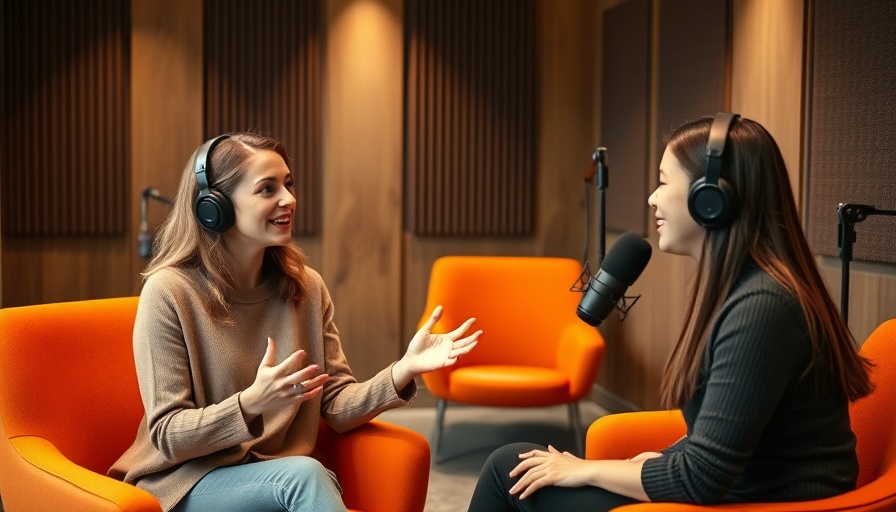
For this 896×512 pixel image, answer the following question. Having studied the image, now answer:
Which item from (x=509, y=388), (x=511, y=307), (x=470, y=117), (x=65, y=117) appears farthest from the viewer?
(x=470, y=117)

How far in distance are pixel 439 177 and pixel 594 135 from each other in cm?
91

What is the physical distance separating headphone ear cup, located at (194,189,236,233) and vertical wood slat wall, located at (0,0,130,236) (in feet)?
10.3

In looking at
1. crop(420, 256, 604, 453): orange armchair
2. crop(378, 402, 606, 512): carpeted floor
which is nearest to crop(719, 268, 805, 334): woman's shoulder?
crop(378, 402, 606, 512): carpeted floor

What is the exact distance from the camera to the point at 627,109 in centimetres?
500

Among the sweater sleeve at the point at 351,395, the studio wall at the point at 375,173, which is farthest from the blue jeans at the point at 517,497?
the studio wall at the point at 375,173

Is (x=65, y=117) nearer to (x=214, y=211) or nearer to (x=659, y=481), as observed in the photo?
(x=214, y=211)

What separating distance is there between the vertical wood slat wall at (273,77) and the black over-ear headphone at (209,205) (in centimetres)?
294

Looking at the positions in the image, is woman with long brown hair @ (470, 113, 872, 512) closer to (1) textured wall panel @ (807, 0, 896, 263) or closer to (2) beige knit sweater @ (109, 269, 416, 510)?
(2) beige knit sweater @ (109, 269, 416, 510)

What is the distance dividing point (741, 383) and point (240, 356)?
1.20m

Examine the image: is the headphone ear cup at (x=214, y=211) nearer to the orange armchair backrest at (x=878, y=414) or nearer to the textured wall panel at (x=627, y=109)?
the orange armchair backrest at (x=878, y=414)

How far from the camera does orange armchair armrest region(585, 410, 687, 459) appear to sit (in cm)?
231

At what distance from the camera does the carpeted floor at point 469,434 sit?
4004 mm

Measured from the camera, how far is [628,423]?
234cm

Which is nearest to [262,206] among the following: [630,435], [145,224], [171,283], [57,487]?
[171,283]
